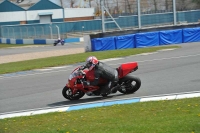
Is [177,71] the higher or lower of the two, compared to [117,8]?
lower

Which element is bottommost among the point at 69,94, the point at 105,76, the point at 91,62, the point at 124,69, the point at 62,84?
the point at 62,84

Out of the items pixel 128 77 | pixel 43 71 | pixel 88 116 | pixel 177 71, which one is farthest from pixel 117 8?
pixel 88 116

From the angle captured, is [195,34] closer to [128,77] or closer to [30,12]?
[128,77]

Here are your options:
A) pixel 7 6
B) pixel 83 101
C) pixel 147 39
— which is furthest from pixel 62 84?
pixel 7 6

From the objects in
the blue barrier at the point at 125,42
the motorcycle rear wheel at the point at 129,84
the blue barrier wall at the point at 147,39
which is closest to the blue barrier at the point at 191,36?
the blue barrier wall at the point at 147,39

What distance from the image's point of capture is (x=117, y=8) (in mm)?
33875

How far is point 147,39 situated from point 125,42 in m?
1.60

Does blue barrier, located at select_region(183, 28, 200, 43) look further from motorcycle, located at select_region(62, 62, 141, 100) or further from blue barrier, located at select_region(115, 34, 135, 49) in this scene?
motorcycle, located at select_region(62, 62, 141, 100)

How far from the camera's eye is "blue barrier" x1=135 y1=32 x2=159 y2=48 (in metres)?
31.5

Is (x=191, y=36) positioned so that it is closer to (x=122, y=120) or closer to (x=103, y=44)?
(x=103, y=44)

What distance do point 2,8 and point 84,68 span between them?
178ft

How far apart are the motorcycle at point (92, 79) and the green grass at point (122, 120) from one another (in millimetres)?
2030

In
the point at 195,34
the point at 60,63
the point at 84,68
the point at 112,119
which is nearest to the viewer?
the point at 112,119

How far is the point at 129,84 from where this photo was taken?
12.8 meters
